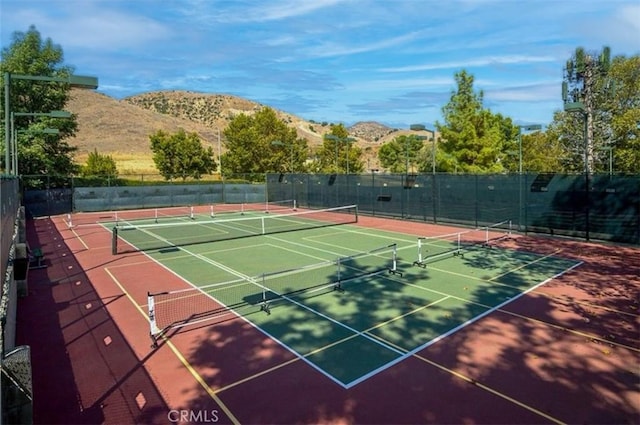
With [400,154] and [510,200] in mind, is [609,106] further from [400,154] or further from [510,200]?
[400,154]

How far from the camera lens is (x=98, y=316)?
1042 cm

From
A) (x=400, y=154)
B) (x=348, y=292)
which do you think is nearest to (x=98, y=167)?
(x=400, y=154)

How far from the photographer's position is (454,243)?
64.3 feet

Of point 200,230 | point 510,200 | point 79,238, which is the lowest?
point 79,238

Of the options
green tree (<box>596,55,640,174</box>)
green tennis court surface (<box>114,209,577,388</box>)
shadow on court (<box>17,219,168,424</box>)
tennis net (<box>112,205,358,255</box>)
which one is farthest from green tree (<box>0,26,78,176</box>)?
green tree (<box>596,55,640,174</box>)

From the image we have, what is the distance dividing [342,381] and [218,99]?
183373 mm

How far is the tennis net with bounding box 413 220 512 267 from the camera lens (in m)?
16.1

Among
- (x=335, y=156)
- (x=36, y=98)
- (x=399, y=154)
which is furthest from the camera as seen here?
(x=399, y=154)

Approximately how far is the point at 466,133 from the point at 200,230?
69.9ft

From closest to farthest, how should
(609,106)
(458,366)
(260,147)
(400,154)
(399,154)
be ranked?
(458,366) → (609,106) → (260,147) → (400,154) → (399,154)

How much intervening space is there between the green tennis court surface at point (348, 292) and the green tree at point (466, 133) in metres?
16.2

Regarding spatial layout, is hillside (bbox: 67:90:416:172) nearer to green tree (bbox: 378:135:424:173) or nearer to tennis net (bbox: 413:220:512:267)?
green tree (bbox: 378:135:424:173)

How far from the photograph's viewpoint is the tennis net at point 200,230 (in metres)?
20.0

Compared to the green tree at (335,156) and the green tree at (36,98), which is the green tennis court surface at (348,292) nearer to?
the green tree at (36,98)
